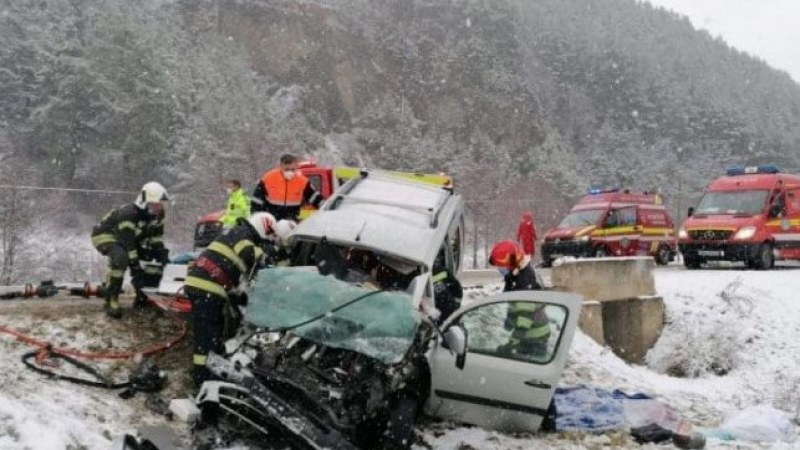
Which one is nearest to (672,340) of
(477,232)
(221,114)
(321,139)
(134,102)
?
(477,232)

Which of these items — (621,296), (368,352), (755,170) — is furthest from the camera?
(755,170)

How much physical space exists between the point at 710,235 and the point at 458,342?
44.6 feet

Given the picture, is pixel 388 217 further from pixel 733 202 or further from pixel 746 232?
pixel 733 202

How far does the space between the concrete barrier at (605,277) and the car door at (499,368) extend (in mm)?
6040

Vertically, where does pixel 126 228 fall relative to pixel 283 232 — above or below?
below

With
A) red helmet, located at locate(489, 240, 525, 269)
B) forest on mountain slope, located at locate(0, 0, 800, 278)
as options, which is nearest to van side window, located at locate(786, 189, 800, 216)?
forest on mountain slope, located at locate(0, 0, 800, 278)

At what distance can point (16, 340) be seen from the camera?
6938mm

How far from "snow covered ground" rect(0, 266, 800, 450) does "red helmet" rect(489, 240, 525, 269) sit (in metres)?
1.78

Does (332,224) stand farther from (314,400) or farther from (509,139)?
(509,139)

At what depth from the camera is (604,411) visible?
25.4ft

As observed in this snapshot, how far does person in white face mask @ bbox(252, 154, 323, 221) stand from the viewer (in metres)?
8.68

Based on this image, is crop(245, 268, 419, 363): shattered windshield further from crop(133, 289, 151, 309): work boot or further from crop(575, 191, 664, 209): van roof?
crop(575, 191, 664, 209): van roof

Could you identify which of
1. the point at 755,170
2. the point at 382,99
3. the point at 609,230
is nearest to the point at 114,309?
the point at 609,230

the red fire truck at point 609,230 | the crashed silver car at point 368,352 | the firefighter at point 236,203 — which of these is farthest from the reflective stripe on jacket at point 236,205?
the red fire truck at point 609,230
